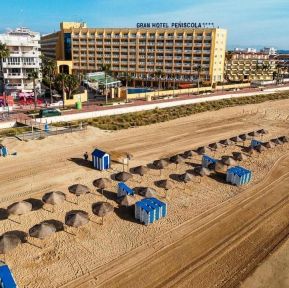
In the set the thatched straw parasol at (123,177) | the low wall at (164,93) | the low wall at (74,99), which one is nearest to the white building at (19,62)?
the low wall at (74,99)

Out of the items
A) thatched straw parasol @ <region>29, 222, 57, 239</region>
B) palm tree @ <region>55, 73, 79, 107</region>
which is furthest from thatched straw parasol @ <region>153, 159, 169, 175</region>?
palm tree @ <region>55, 73, 79, 107</region>

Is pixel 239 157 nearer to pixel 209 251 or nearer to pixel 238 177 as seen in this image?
pixel 238 177

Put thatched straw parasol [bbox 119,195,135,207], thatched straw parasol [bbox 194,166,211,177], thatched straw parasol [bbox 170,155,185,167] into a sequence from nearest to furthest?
thatched straw parasol [bbox 119,195,135,207] < thatched straw parasol [bbox 194,166,211,177] < thatched straw parasol [bbox 170,155,185,167]

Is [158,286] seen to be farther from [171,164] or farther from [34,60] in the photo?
[34,60]

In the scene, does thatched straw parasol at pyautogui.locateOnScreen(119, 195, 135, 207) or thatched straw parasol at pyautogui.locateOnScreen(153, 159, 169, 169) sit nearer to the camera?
thatched straw parasol at pyautogui.locateOnScreen(119, 195, 135, 207)

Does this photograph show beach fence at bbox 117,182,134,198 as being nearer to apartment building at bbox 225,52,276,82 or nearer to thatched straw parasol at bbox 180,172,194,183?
thatched straw parasol at bbox 180,172,194,183

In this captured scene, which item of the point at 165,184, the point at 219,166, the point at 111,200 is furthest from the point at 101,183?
the point at 219,166

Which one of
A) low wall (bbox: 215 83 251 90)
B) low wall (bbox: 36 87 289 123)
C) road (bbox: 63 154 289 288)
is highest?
low wall (bbox: 215 83 251 90)

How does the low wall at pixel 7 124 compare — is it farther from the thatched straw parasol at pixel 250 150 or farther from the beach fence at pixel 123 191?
the thatched straw parasol at pixel 250 150
